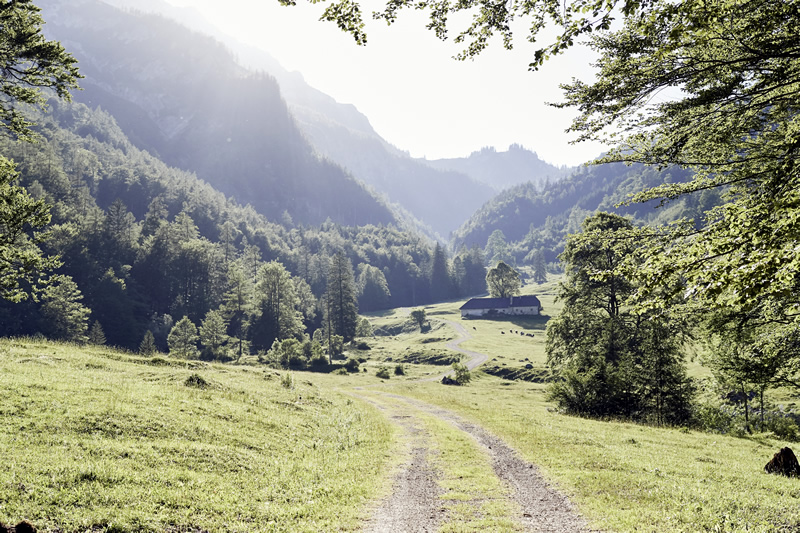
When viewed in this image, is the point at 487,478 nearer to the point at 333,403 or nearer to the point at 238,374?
the point at 333,403

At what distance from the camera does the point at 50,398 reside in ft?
49.3

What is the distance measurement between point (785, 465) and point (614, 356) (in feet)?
59.7

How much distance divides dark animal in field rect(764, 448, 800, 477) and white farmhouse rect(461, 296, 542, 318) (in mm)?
120046

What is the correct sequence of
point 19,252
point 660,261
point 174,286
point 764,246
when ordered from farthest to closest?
point 174,286 < point 19,252 < point 660,261 < point 764,246

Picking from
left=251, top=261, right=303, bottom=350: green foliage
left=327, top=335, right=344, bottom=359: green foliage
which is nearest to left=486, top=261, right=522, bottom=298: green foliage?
left=327, top=335, right=344, bottom=359: green foliage

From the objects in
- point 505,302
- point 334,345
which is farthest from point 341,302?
point 505,302

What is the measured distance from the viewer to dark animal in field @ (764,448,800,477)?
13.5 metres

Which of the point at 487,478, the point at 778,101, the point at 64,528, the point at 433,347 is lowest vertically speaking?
the point at 433,347

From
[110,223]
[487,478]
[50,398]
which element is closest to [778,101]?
[487,478]

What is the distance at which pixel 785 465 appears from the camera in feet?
44.6

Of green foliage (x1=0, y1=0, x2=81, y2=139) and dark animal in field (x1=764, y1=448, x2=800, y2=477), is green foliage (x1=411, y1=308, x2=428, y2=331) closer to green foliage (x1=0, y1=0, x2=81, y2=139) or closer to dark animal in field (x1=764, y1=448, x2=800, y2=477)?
green foliage (x1=0, y1=0, x2=81, y2=139)

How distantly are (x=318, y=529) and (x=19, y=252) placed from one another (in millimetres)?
17680

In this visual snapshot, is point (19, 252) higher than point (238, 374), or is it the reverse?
point (19, 252)

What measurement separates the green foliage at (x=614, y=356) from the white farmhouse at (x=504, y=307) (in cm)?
10005
